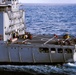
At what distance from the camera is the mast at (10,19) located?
68.6 metres

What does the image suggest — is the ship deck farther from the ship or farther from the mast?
the mast

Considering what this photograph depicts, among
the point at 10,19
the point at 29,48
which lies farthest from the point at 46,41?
the point at 10,19

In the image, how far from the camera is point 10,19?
72.1 metres

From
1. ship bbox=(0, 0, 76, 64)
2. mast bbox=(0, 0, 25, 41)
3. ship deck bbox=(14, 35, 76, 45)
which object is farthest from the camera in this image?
mast bbox=(0, 0, 25, 41)

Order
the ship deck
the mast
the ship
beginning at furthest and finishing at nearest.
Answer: the mast → the ship deck → the ship

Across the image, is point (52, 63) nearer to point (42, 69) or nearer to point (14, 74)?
point (42, 69)

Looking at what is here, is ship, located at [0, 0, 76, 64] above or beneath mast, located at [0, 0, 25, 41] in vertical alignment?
beneath

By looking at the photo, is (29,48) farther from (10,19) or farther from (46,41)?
(10,19)

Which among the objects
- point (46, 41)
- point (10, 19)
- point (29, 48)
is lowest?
point (29, 48)

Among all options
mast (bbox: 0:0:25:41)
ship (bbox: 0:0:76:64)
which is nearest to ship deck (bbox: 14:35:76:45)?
ship (bbox: 0:0:76:64)

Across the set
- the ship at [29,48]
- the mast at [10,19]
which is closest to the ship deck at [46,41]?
the ship at [29,48]

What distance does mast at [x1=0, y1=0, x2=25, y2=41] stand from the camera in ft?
225

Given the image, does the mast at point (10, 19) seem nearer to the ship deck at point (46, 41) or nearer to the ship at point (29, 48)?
the ship at point (29, 48)

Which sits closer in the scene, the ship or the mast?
the ship
